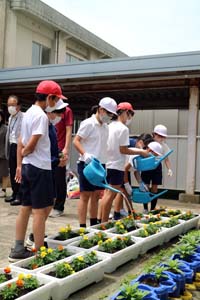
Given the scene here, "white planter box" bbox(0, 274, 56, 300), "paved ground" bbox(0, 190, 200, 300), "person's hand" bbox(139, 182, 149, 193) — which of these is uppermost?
"person's hand" bbox(139, 182, 149, 193)

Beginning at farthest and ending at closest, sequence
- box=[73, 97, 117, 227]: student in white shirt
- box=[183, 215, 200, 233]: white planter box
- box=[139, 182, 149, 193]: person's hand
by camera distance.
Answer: box=[139, 182, 149, 193]: person's hand → box=[183, 215, 200, 233]: white planter box → box=[73, 97, 117, 227]: student in white shirt

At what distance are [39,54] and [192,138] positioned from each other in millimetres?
9344

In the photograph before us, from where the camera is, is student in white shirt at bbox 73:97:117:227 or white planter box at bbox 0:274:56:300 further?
student in white shirt at bbox 73:97:117:227

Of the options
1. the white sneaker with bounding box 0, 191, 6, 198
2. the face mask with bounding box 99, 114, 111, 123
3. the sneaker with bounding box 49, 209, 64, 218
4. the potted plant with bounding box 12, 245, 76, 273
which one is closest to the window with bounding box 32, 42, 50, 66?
the white sneaker with bounding box 0, 191, 6, 198

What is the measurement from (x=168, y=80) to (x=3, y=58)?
304 inches

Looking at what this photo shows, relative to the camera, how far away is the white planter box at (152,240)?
3.99m

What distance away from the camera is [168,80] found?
830 centimetres

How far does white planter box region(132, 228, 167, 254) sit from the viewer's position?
3.99 m

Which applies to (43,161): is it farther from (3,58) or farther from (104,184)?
(3,58)

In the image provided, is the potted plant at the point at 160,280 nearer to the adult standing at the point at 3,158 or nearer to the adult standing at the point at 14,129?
the adult standing at the point at 14,129

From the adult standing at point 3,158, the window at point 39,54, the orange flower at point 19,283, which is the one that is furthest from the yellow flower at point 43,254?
the window at point 39,54

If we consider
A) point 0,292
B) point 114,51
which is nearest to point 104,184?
point 0,292

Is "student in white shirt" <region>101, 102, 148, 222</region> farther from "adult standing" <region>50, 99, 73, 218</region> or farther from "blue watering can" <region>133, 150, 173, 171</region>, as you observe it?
"adult standing" <region>50, 99, 73, 218</region>

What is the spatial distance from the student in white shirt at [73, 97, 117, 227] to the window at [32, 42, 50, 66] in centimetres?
1185
